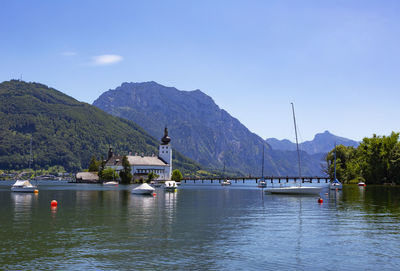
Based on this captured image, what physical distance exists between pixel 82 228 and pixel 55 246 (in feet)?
36.4

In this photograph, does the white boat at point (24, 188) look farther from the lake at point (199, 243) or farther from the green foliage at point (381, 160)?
the green foliage at point (381, 160)

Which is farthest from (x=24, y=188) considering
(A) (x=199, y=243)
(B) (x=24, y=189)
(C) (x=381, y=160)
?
(C) (x=381, y=160)

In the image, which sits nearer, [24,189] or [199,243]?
[199,243]

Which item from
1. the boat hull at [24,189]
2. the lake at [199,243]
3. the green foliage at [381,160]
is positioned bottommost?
the boat hull at [24,189]

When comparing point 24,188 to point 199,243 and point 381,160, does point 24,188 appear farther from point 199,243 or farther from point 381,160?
point 381,160

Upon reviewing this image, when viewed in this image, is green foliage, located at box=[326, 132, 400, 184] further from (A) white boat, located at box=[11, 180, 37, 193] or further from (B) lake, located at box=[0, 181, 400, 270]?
(A) white boat, located at box=[11, 180, 37, 193]

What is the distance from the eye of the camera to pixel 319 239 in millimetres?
39250

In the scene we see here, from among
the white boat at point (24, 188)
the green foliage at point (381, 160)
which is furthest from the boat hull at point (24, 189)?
the green foliage at point (381, 160)

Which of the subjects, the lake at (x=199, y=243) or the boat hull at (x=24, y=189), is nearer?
the lake at (x=199, y=243)

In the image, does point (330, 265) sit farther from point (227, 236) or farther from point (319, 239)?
point (227, 236)

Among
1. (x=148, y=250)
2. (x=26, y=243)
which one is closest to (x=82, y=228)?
(x=26, y=243)

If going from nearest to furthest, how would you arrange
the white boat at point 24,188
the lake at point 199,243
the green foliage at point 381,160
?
the lake at point 199,243
the white boat at point 24,188
the green foliage at point 381,160

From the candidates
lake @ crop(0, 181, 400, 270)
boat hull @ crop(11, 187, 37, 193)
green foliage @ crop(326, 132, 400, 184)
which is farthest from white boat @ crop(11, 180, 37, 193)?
green foliage @ crop(326, 132, 400, 184)

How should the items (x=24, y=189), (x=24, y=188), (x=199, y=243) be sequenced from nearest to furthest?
(x=199, y=243), (x=24, y=189), (x=24, y=188)
